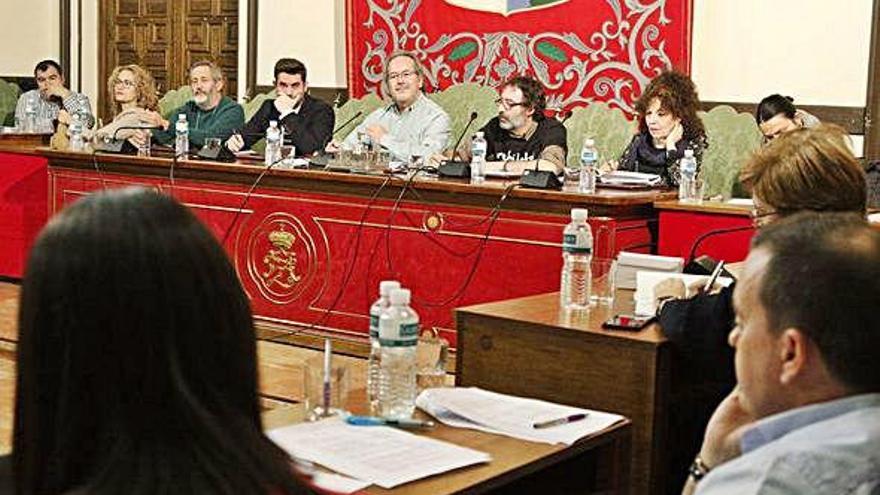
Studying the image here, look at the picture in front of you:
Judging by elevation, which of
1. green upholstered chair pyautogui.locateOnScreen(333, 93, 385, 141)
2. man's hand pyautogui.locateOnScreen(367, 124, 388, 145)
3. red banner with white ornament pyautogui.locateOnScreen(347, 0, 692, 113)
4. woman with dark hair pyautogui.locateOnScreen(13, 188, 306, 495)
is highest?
red banner with white ornament pyautogui.locateOnScreen(347, 0, 692, 113)

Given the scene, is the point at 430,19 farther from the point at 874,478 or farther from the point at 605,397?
the point at 874,478

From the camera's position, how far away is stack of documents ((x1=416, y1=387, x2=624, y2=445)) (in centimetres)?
226

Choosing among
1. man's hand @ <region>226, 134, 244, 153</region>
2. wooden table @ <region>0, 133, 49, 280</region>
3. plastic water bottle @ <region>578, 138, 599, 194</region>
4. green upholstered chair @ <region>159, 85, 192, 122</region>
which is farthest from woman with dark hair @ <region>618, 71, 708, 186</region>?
green upholstered chair @ <region>159, 85, 192, 122</region>

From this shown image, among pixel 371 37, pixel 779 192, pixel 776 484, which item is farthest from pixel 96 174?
pixel 776 484

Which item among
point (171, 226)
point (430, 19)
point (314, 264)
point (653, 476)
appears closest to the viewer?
point (171, 226)

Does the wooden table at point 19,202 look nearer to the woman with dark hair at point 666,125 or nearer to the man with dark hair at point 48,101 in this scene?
the man with dark hair at point 48,101

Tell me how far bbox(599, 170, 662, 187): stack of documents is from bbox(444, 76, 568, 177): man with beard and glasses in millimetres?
440

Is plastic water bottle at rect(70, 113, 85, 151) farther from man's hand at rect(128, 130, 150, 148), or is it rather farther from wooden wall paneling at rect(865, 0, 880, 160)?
wooden wall paneling at rect(865, 0, 880, 160)

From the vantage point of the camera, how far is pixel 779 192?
8.18ft

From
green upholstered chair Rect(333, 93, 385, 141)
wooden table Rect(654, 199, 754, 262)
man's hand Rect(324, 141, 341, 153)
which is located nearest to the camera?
wooden table Rect(654, 199, 754, 262)

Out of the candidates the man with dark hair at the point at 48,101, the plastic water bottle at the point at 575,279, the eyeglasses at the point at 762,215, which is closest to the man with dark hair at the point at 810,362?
the eyeglasses at the point at 762,215

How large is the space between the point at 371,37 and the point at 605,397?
5.39 metres

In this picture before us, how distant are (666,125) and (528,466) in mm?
3644

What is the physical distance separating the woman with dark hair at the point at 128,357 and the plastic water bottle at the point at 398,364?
1.25 m
